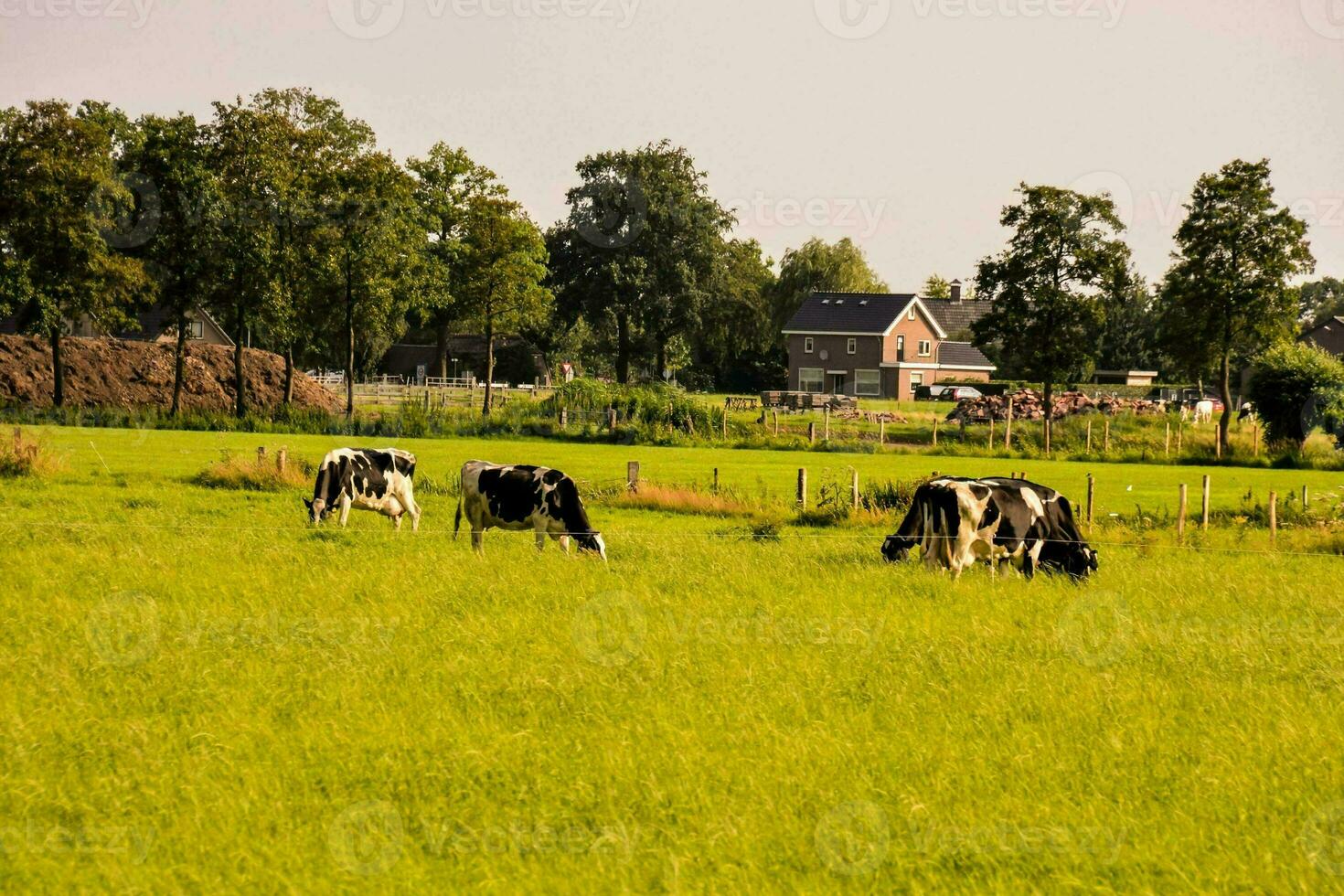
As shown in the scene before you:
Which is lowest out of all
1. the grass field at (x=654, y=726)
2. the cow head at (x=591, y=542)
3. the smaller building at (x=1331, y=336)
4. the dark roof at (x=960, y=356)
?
the grass field at (x=654, y=726)

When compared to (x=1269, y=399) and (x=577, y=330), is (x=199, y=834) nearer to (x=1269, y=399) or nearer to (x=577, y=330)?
(x=1269, y=399)

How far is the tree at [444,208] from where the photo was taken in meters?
66.6

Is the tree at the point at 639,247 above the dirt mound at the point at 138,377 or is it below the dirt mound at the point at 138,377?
above

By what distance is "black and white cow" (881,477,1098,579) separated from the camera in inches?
→ 662

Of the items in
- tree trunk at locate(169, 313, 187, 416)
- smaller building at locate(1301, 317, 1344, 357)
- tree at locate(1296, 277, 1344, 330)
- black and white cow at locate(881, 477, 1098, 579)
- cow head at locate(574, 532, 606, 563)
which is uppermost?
tree at locate(1296, 277, 1344, 330)

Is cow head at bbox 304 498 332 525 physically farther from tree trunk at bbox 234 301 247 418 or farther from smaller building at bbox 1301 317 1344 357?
smaller building at bbox 1301 317 1344 357

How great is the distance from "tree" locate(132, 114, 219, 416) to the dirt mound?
4.40 metres

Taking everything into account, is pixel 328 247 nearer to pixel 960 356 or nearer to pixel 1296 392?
pixel 1296 392

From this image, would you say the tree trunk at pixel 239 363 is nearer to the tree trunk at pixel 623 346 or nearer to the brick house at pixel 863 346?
the tree trunk at pixel 623 346

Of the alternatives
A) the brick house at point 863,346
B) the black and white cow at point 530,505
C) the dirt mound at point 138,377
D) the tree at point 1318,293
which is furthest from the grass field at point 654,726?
the tree at point 1318,293

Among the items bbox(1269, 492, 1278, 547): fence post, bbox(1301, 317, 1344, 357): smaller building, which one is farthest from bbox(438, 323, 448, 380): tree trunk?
bbox(1269, 492, 1278, 547): fence post

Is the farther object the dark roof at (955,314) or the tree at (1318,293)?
the tree at (1318,293)

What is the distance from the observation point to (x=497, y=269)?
6862 cm

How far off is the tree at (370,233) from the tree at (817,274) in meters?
54.4
